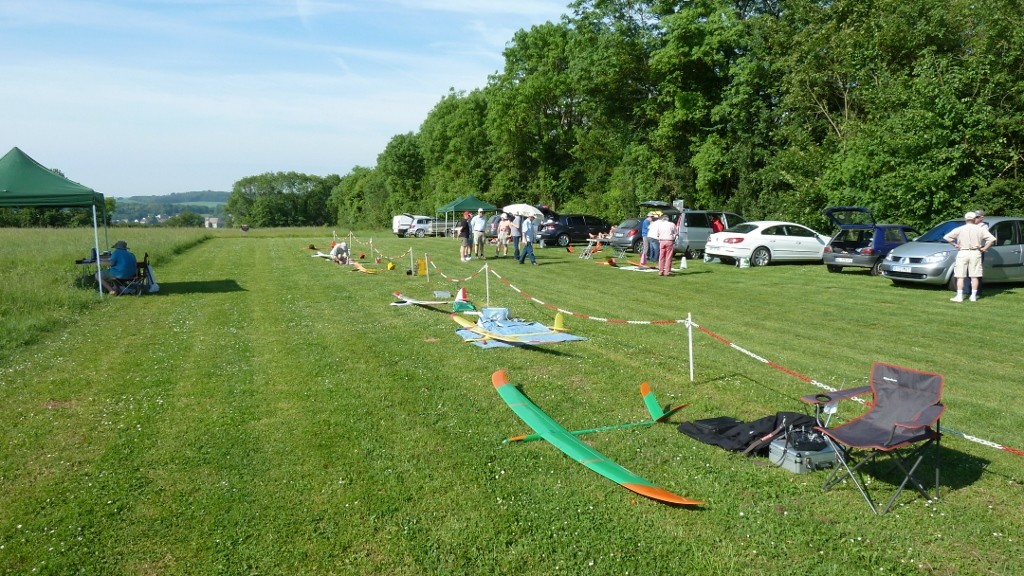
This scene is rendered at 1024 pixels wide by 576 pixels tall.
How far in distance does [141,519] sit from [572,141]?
45.8 m

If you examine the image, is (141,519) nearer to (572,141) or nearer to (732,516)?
(732,516)

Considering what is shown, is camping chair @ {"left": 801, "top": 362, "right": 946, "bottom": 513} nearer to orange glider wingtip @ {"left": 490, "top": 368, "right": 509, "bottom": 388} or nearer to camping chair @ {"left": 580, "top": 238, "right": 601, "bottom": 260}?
orange glider wingtip @ {"left": 490, "top": 368, "right": 509, "bottom": 388}

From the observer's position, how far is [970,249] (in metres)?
12.6

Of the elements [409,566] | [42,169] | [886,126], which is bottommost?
[409,566]

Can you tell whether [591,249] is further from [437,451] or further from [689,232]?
[437,451]

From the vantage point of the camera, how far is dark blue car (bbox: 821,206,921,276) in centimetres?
1706

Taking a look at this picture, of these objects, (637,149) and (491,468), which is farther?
(637,149)

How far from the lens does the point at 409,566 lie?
148 inches

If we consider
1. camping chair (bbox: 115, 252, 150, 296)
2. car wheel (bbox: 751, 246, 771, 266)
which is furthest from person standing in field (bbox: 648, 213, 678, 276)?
camping chair (bbox: 115, 252, 150, 296)

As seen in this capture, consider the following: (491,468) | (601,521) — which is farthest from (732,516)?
(491,468)

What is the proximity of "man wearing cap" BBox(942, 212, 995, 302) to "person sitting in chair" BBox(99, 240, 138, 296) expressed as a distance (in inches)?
659

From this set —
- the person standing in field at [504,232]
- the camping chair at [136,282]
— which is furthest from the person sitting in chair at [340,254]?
the camping chair at [136,282]

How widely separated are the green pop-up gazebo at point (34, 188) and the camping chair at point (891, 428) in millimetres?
13772

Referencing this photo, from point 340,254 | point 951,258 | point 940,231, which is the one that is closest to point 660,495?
point 951,258
